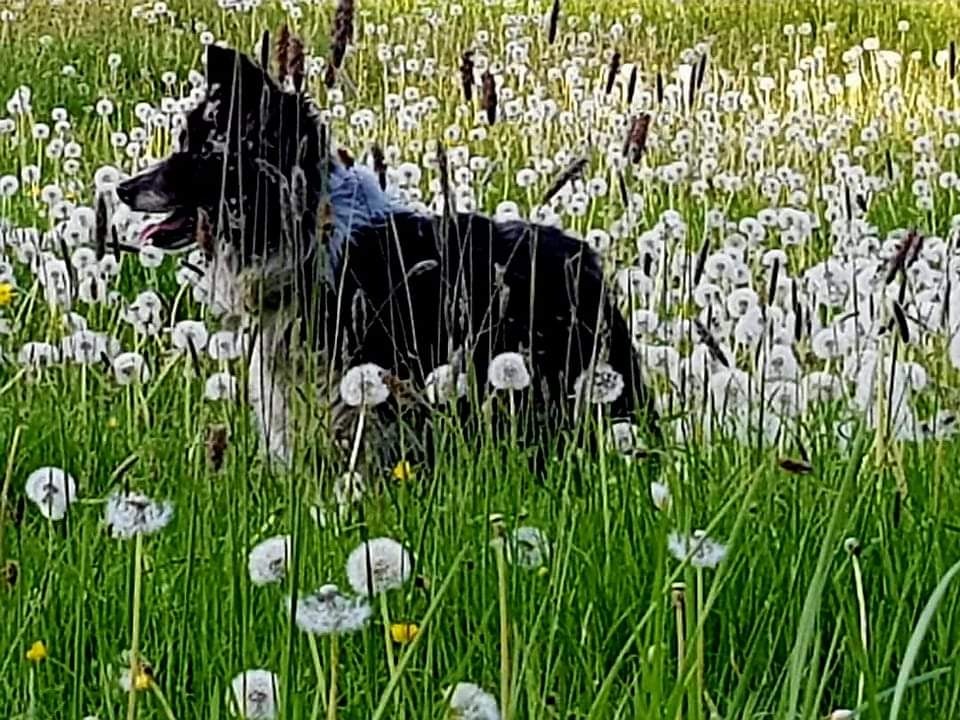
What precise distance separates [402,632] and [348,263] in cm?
231

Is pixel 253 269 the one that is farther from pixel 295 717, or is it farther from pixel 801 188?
pixel 801 188

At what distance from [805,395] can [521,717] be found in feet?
4.69

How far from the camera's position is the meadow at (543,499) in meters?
1.93

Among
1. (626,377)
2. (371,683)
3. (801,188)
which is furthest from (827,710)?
(801,188)

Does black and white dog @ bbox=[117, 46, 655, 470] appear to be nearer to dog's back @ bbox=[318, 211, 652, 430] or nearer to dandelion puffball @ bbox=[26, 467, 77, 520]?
dog's back @ bbox=[318, 211, 652, 430]

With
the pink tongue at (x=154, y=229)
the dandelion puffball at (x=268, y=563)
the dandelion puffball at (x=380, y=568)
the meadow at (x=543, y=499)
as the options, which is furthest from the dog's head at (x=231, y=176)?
the dandelion puffball at (x=380, y=568)

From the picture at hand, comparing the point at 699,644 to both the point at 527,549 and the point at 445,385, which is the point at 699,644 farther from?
the point at 445,385

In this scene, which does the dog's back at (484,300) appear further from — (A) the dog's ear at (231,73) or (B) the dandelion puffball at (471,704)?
(B) the dandelion puffball at (471,704)

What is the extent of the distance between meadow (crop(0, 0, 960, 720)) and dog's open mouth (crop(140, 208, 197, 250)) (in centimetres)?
16

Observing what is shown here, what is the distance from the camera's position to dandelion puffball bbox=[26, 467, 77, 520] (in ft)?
8.05

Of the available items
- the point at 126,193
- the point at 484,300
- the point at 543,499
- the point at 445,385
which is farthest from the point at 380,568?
the point at 126,193

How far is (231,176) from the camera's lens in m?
4.32

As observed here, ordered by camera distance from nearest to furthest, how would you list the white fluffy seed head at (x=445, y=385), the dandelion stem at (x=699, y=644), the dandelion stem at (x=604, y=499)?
the dandelion stem at (x=699, y=644), the dandelion stem at (x=604, y=499), the white fluffy seed head at (x=445, y=385)

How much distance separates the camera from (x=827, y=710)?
230 centimetres
